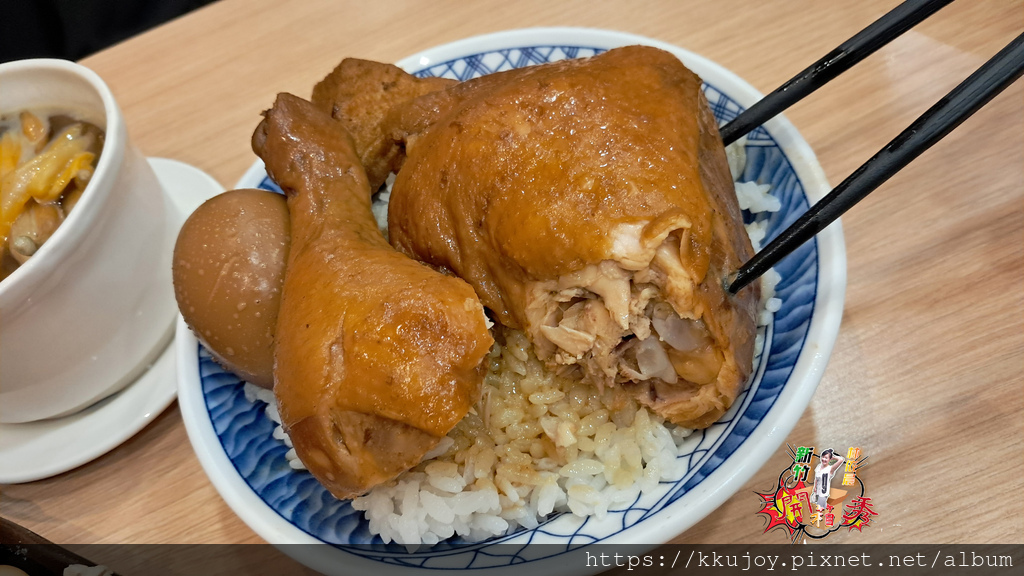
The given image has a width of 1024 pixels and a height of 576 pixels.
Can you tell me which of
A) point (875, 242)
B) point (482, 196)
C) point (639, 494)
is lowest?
point (639, 494)

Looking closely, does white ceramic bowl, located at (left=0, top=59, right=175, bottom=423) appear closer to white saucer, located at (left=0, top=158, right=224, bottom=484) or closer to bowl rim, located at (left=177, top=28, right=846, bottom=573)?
white saucer, located at (left=0, top=158, right=224, bottom=484)

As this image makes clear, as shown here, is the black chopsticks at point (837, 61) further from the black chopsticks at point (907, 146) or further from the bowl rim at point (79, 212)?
the bowl rim at point (79, 212)

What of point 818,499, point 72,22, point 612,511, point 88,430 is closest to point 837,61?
point 818,499

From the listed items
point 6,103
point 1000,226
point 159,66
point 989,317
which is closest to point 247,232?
point 6,103

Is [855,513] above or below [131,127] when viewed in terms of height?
below

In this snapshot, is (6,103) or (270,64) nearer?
(6,103)

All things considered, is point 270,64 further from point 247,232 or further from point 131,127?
point 247,232

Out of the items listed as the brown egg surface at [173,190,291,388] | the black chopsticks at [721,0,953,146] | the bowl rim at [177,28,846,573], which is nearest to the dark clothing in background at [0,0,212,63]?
the brown egg surface at [173,190,291,388]

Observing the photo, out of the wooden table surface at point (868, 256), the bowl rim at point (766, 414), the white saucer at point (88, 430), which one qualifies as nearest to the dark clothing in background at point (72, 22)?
the wooden table surface at point (868, 256)
